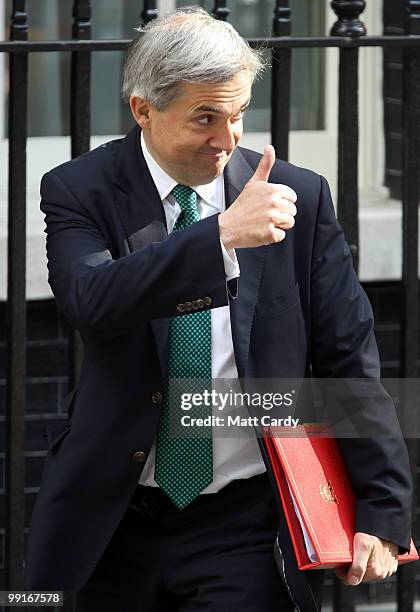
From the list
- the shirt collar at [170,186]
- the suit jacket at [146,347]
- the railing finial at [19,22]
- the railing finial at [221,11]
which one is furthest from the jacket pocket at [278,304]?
the railing finial at [19,22]

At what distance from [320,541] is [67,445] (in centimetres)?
61

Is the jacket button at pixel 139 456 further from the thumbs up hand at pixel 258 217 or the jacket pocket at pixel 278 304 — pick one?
the thumbs up hand at pixel 258 217

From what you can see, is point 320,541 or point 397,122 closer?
point 320,541

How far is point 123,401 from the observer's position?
2922 mm

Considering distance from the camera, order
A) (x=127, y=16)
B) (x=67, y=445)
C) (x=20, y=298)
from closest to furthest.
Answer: (x=67, y=445) → (x=20, y=298) → (x=127, y=16)

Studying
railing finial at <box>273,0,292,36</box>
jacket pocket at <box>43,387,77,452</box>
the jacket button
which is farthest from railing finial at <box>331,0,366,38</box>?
the jacket button

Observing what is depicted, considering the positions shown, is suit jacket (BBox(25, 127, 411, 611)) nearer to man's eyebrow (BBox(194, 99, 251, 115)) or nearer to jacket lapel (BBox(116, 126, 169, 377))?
jacket lapel (BBox(116, 126, 169, 377))

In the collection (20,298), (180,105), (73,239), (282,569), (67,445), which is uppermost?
(180,105)

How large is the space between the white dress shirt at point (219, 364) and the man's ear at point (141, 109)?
115mm

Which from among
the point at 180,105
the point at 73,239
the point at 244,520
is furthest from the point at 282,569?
the point at 180,105

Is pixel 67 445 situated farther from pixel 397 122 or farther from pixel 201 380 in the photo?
pixel 397 122

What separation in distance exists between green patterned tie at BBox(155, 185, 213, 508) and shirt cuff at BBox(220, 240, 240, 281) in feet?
0.69

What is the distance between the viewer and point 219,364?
2934 mm

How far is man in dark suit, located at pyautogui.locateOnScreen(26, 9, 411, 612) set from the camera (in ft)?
9.41
